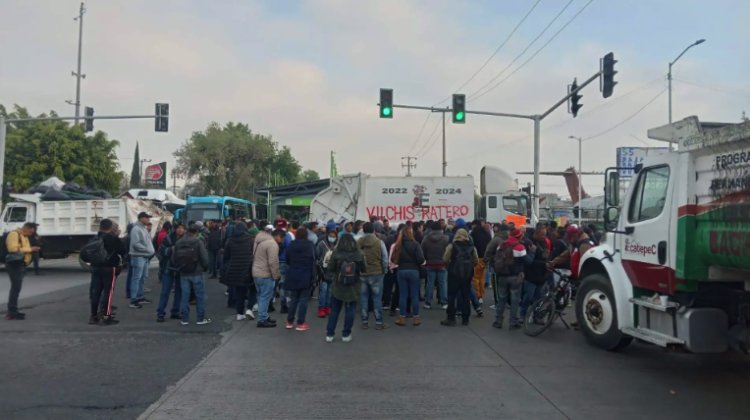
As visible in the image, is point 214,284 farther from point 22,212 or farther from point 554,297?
point 554,297

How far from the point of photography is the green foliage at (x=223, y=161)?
55062 millimetres

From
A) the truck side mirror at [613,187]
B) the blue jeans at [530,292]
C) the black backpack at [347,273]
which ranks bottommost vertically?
the blue jeans at [530,292]

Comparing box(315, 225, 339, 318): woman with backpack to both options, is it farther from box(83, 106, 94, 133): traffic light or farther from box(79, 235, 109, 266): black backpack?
box(83, 106, 94, 133): traffic light

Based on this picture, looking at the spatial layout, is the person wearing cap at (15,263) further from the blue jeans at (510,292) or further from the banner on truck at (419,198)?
the banner on truck at (419,198)

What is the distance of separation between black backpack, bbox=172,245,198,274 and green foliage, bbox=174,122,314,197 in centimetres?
4717

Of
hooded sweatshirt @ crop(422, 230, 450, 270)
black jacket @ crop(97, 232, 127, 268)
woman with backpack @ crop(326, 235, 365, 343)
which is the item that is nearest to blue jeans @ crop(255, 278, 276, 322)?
woman with backpack @ crop(326, 235, 365, 343)

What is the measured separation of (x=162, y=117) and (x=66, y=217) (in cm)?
598

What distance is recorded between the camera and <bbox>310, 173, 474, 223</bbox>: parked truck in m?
19.9

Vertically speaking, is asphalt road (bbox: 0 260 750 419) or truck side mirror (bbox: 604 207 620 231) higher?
truck side mirror (bbox: 604 207 620 231)

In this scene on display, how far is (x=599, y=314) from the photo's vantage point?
305 inches

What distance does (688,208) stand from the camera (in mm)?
6059

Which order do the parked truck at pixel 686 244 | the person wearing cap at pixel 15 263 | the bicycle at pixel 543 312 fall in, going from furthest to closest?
the person wearing cap at pixel 15 263 → the bicycle at pixel 543 312 → the parked truck at pixel 686 244

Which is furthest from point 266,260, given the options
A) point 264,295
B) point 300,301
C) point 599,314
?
point 599,314

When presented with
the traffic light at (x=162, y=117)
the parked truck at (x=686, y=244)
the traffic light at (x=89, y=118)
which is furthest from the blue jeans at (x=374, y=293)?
the traffic light at (x=89, y=118)
